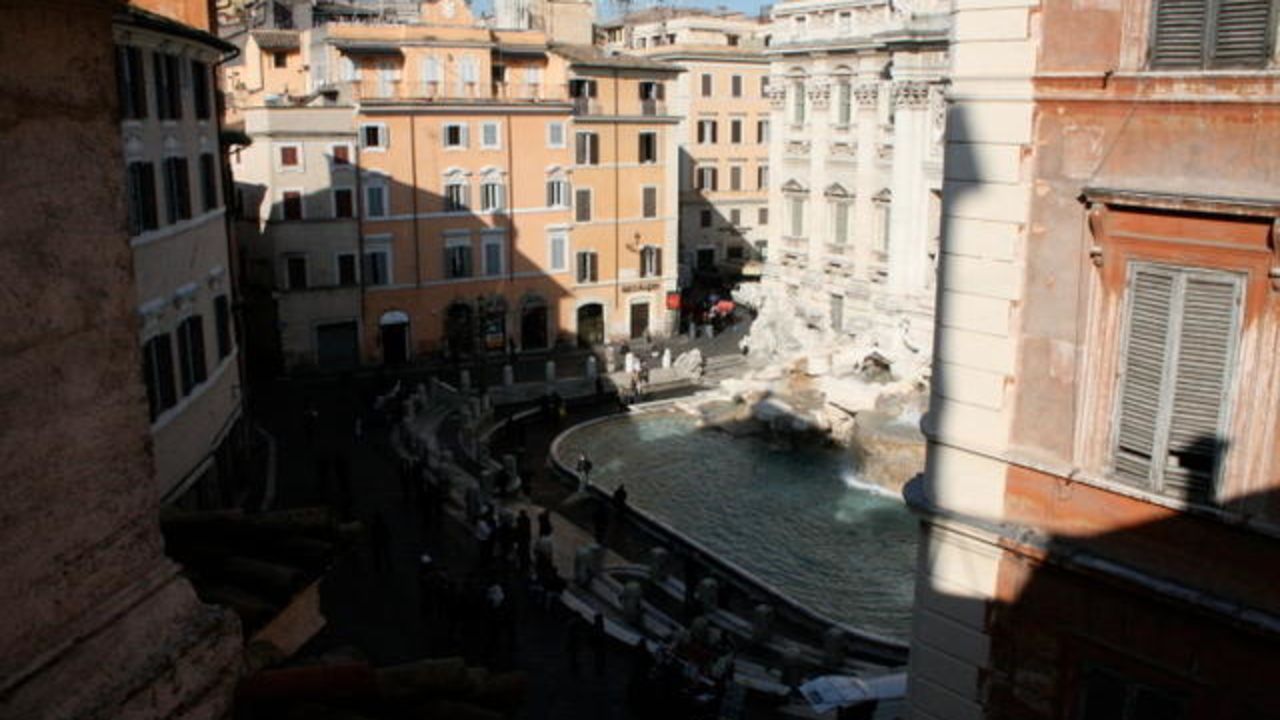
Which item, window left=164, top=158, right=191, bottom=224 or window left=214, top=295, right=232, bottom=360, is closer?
window left=164, top=158, right=191, bottom=224

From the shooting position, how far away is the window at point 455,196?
156 ft

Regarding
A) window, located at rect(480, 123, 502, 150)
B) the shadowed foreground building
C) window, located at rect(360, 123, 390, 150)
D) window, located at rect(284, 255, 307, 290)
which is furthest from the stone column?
the shadowed foreground building

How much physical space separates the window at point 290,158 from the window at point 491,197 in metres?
7.91

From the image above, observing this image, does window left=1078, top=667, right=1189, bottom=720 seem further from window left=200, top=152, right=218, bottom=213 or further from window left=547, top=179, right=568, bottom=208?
window left=547, top=179, right=568, bottom=208

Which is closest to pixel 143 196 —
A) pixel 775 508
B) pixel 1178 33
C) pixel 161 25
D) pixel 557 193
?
pixel 161 25

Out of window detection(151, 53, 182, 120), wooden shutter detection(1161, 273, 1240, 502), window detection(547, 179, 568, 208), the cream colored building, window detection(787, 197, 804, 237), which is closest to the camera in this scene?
wooden shutter detection(1161, 273, 1240, 502)

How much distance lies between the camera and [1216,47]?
332 inches

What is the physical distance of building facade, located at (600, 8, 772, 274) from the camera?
65.8 meters

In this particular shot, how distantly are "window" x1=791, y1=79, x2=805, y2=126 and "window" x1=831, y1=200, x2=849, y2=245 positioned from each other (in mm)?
3966

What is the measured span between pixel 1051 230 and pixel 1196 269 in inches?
48.6

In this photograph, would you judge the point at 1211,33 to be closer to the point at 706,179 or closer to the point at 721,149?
the point at 706,179

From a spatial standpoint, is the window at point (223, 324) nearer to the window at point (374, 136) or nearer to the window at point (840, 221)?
the window at point (374, 136)

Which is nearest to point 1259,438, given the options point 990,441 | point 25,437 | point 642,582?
point 990,441

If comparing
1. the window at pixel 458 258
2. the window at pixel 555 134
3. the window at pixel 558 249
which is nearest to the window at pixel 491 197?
the window at pixel 458 258
